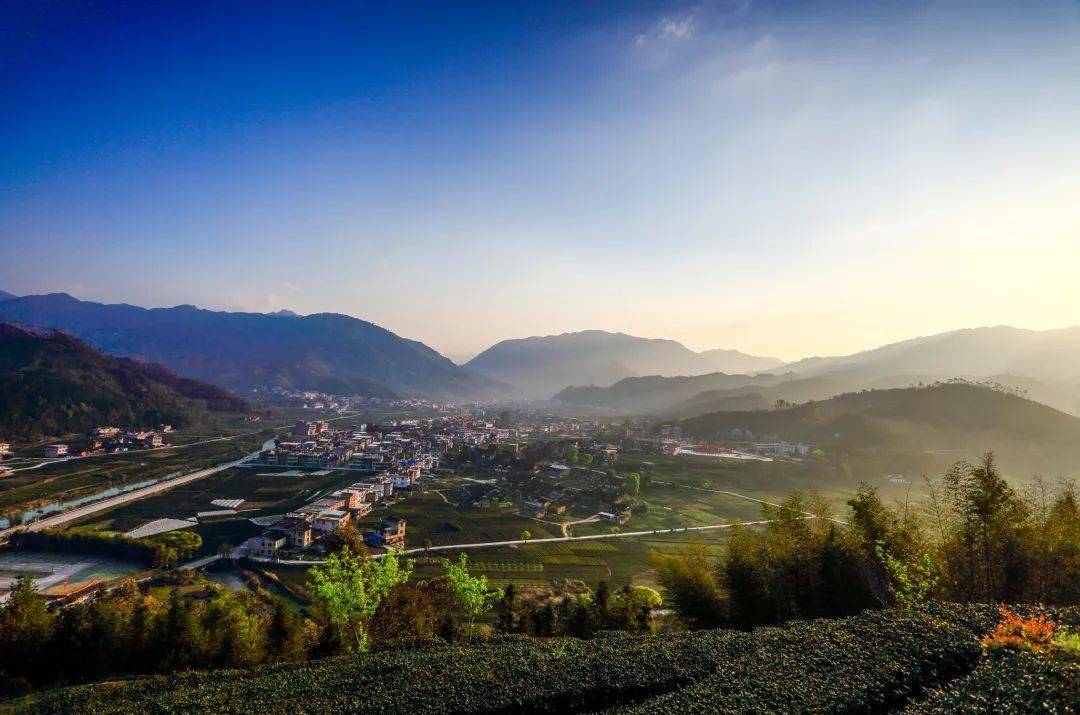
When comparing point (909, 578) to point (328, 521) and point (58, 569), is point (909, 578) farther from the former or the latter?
point (58, 569)

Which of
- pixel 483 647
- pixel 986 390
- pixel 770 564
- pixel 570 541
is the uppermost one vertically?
pixel 986 390

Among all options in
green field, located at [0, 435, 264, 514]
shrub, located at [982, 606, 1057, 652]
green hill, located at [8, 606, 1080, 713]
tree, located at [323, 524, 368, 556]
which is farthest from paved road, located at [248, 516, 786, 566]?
green field, located at [0, 435, 264, 514]

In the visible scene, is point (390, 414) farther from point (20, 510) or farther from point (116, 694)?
point (116, 694)

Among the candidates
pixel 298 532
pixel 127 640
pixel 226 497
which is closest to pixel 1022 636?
pixel 127 640

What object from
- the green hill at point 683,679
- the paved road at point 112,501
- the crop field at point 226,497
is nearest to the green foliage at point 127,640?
the green hill at point 683,679

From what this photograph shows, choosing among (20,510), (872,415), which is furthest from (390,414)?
(872,415)

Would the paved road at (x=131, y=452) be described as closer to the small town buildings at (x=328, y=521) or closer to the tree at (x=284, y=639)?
the small town buildings at (x=328, y=521)

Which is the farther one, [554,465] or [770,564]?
[554,465]

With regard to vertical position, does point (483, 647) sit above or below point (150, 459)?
above
